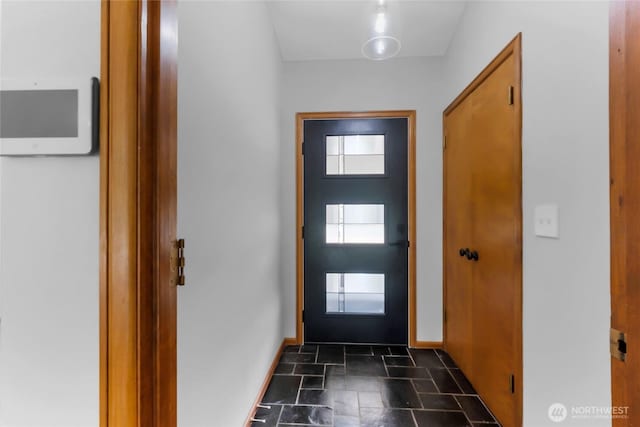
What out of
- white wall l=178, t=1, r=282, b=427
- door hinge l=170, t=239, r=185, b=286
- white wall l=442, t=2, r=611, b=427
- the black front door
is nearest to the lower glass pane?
the black front door

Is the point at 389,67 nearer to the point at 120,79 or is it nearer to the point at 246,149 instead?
the point at 246,149

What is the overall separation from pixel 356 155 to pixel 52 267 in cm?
248

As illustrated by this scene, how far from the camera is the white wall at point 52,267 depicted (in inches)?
25.0

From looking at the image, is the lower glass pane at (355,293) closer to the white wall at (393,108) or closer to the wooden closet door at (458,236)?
the white wall at (393,108)

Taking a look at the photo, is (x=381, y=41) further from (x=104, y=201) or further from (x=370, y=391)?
(x=370, y=391)

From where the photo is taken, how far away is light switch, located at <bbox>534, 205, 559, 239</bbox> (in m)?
1.28

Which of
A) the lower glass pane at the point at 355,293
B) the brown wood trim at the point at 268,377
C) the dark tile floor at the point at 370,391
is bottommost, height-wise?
the dark tile floor at the point at 370,391

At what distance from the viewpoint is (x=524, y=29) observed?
4.94ft

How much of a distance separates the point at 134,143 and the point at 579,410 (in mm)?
1732

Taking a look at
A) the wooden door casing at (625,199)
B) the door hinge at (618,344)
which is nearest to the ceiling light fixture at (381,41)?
the wooden door casing at (625,199)

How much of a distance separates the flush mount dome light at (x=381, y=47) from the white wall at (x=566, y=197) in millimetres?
775

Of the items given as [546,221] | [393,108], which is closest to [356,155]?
[393,108]

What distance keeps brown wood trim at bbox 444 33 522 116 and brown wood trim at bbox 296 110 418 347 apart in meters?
0.51

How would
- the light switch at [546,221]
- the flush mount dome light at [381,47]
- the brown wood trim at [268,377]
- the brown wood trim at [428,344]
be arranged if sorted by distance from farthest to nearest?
the brown wood trim at [428,344]
the flush mount dome light at [381,47]
the brown wood trim at [268,377]
the light switch at [546,221]
